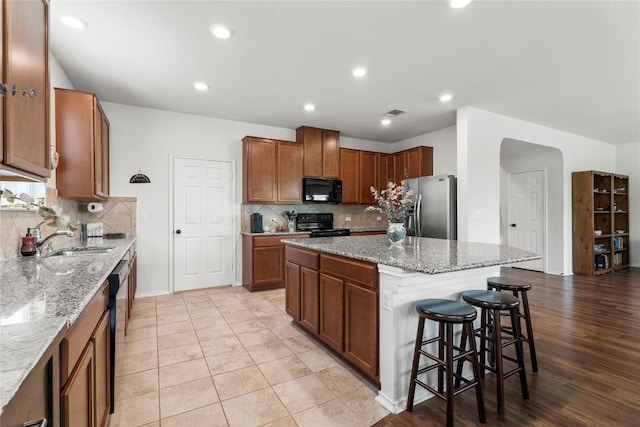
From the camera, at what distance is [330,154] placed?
5449 millimetres

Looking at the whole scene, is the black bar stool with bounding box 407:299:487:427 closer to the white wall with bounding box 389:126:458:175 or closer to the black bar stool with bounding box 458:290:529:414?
the black bar stool with bounding box 458:290:529:414

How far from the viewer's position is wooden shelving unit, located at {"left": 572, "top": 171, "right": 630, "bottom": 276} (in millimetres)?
5664

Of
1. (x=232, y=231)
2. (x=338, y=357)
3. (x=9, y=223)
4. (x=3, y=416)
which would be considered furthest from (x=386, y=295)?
(x=232, y=231)

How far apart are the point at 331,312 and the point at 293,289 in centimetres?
75

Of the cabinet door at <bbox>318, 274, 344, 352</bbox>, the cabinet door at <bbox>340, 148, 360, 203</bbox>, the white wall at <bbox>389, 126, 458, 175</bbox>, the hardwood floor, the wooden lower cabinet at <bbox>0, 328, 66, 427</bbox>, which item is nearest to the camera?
the wooden lower cabinet at <bbox>0, 328, 66, 427</bbox>

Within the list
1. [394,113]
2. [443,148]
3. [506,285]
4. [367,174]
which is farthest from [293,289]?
[443,148]

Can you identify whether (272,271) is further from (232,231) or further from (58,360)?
(58,360)

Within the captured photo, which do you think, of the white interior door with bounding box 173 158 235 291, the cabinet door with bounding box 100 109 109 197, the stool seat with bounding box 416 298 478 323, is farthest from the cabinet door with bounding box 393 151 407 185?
the cabinet door with bounding box 100 109 109 197

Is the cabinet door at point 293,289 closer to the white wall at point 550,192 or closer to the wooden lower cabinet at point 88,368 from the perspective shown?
the wooden lower cabinet at point 88,368

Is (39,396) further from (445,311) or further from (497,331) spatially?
(497,331)

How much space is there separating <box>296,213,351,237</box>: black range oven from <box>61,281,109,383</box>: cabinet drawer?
3.82 meters

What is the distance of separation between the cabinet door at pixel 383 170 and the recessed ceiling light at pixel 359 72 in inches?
112

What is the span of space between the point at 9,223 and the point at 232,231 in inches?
120

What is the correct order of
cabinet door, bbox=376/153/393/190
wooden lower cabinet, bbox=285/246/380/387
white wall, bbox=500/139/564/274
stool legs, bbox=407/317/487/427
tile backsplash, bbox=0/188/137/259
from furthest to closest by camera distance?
cabinet door, bbox=376/153/393/190, white wall, bbox=500/139/564/274, wooden lower cabinet, bbox=285/246/380/387, tile backsplash, bbox=0/188/137/259, stool legs, bbox=407/317/487/427
